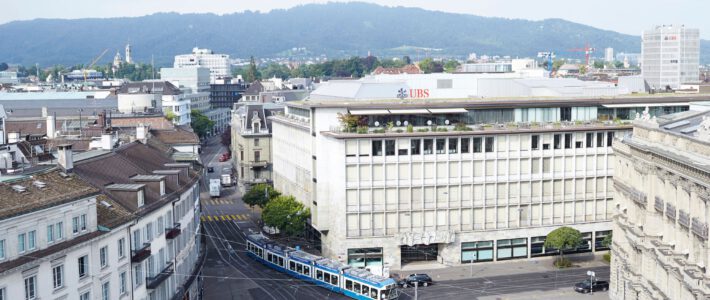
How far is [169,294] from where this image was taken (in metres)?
68.5

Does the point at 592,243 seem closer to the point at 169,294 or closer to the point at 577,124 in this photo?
the point at 577,124

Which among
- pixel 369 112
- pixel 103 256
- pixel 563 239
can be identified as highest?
pixel 369 112

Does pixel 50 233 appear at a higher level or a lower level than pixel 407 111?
lower

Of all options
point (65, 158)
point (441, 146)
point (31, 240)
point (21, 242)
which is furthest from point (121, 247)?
point (441, 146)

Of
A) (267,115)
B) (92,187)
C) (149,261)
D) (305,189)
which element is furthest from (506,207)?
(267,115)

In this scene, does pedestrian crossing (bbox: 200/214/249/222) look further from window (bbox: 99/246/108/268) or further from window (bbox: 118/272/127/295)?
window (bbox: 99/246/108/268)

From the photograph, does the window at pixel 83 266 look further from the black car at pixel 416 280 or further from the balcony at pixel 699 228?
the black car at pixel 416 280

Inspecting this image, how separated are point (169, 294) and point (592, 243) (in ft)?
180

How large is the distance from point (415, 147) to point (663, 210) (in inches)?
1425

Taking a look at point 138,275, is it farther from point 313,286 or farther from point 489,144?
point 489,144

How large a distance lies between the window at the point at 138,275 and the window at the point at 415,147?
134 ft

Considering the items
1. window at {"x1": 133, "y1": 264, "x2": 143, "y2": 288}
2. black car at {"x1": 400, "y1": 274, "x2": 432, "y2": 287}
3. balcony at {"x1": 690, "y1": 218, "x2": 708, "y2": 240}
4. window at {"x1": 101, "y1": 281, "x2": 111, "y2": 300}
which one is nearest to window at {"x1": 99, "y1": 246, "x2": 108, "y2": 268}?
window at {"x1": 101, "y1": 281, "x2": 111, "y2": 300}

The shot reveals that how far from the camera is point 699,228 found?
54.2 meters

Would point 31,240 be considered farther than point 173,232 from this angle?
No
